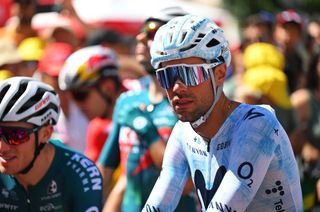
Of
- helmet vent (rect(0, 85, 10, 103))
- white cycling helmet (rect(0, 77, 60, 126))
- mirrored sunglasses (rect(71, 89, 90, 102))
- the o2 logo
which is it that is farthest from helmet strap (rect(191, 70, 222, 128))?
mirrored sunglasses (rect(71, 89, 90, 102))

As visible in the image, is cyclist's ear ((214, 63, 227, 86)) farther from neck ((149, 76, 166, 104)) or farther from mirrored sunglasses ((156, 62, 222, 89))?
neck ((149, 76, 166, 104))

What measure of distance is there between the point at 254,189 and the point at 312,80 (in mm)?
5477

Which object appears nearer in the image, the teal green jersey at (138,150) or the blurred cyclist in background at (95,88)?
the teal green jersey at (138,150)

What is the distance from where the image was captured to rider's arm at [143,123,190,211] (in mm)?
5219

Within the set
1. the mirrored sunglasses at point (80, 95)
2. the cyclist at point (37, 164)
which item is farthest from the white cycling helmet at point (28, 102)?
the mirrored sunglasses at point (80, 95)

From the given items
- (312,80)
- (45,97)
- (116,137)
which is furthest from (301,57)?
(45,97)

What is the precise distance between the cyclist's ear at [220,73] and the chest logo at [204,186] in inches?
18.0

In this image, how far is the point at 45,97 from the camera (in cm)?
602

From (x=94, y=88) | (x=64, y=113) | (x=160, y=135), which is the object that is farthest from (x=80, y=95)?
(x=160, y=135)

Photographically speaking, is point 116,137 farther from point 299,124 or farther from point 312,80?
point 312,80

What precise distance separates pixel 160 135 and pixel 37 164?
1.35 meters

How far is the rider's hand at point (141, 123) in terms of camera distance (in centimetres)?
711

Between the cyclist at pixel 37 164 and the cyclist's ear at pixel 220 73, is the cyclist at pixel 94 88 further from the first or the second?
the cyclist's ear at pixel 220 73

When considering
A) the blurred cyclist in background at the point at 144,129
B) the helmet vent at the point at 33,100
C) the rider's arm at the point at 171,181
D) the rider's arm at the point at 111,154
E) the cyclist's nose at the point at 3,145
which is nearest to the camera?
the rider's arm at the point at 171,181
